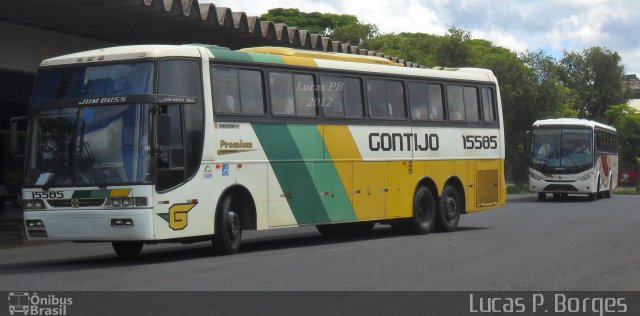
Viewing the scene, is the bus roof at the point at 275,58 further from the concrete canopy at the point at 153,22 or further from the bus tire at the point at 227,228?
the concrete canopy at the point at 153,22

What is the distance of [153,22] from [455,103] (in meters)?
6.39

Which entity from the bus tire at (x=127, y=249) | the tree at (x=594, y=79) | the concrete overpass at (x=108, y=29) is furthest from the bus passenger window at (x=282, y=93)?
the tree at (x=594, y=79)

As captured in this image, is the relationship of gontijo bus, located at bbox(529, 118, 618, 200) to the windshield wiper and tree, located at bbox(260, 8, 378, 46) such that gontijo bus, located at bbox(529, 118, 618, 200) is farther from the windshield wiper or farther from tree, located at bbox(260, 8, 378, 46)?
tree, located at bbox(260, 8, 378, 46)

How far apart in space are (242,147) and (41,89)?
3.11 meters

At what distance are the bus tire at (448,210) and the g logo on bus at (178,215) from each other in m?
7.62

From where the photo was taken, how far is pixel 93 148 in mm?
15625

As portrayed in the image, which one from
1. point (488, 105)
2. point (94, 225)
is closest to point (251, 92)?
point (94, 225)

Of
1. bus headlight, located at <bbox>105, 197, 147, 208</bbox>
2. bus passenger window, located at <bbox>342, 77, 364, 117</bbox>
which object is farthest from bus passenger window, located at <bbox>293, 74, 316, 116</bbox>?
bus headlight, located at <bbox>105, 197, 147, 208</bbox>

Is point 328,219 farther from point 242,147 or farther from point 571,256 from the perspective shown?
point 571,256

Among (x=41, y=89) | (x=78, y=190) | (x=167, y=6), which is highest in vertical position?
(x=167, y=6)

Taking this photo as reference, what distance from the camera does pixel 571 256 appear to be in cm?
1628

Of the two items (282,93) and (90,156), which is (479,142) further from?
(90,156)
